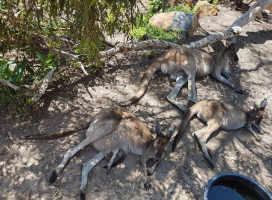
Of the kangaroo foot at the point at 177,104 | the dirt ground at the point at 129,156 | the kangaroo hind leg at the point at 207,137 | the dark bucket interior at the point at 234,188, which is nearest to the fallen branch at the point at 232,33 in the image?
the dirt ground at the point at 129,156

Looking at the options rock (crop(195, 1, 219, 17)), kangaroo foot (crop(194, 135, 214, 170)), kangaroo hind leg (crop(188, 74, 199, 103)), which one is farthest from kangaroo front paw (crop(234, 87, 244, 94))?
rock (crop(195, 1, 219, 17))

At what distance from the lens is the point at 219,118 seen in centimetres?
466

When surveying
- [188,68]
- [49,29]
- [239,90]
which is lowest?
[239,90]

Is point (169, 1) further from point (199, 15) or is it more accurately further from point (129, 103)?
point (129, 103)

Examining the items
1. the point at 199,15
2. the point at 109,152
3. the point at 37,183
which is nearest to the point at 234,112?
the point at 109,152

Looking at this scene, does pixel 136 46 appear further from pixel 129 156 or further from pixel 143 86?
pixel 129 156

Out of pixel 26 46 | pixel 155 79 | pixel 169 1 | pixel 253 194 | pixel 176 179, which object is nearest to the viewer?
pixel 253 194

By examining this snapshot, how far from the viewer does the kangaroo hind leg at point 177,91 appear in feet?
16.8

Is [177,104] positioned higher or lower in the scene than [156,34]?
lower

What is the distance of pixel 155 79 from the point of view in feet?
19.1

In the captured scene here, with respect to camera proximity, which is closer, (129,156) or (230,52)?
(129,156)

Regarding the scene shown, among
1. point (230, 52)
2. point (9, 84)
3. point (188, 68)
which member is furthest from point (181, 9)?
point (9, 84)

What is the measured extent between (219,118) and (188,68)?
58.6 inches

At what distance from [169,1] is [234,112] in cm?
606
